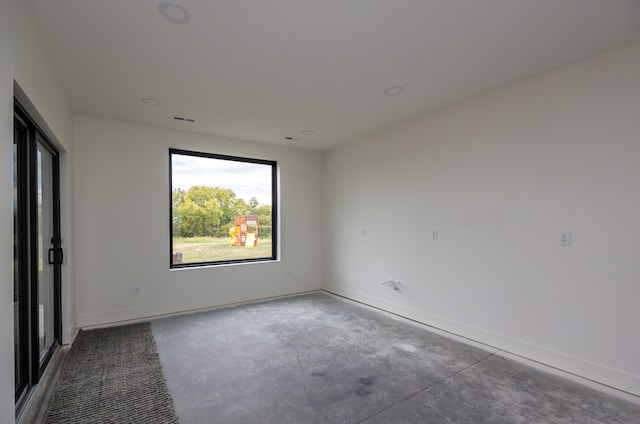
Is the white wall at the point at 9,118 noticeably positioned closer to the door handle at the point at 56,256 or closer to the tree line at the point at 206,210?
the door handle at the point at 56,256

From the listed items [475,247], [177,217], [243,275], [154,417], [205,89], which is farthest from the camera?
[243,275]

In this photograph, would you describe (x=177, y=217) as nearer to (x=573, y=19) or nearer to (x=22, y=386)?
(x=22, y=386)

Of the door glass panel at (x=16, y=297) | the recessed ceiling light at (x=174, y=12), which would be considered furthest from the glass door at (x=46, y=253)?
the recessed ceiling light at (x=174, y=12)

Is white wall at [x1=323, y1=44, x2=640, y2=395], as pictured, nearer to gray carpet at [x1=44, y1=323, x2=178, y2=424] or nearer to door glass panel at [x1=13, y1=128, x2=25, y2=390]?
gray carpet at [x1=44, y1=323, x2=178, y2=424]

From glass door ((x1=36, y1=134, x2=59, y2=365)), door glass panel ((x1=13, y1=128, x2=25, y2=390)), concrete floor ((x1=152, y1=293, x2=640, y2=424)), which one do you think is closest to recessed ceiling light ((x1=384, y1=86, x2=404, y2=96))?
concrete floor ((x1=152, y1=293, x2=640, y2=424))

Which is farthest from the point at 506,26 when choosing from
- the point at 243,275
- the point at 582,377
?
the point at 243,275

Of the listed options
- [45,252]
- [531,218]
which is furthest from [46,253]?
[531,218]

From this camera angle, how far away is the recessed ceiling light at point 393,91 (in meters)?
3.04

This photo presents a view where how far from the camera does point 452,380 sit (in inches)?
97.3

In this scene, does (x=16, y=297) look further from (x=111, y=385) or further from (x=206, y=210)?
(x=206, y=210)

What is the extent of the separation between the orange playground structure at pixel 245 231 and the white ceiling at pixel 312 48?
6.48ft

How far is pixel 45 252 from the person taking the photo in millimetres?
2828

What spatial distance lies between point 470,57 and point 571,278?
207 cm

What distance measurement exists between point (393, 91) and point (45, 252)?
12.2ft
